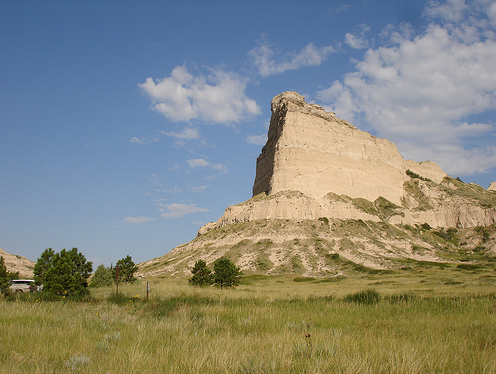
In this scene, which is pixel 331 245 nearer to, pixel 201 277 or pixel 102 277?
pixel 201 277

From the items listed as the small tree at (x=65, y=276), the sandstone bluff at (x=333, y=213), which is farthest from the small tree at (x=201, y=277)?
the sandstone bluff at (x=333, y=213)

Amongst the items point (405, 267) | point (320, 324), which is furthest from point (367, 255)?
point (320, 324)

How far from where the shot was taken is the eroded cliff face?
296 ft

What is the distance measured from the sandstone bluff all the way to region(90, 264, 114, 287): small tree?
29.9 meters

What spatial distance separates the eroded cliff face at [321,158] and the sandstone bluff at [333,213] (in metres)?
0.32

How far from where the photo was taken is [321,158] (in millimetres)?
94312

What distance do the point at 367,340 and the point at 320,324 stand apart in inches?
99.0

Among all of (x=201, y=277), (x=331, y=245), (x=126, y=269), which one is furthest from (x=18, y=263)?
(x=331, y=245)

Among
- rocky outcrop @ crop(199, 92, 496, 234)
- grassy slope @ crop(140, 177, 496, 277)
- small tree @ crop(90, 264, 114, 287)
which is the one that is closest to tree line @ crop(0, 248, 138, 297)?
small tree @ crop(90, 264, 114, 287)

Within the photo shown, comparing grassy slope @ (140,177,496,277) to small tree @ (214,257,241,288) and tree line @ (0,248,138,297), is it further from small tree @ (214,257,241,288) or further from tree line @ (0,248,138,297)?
tree line @ (0,248,138,297)

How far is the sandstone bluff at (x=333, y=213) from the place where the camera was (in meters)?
66.6

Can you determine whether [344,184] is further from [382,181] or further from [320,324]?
[320,324]

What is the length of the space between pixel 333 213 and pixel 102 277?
204 feet

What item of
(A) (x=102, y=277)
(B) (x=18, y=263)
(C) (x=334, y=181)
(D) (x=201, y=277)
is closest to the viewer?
(D) (x=201, y=277)
